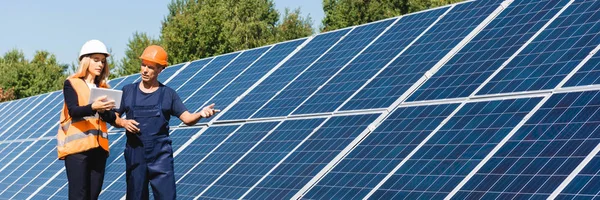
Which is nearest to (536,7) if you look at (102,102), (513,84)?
(513,84)

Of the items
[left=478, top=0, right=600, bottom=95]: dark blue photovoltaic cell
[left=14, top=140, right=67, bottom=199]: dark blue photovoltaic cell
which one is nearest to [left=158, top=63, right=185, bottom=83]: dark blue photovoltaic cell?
[left=14, top=140, right=67, bottom=199]: dark blue photovoltaic cell

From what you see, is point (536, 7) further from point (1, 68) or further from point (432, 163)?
point (1, 68)

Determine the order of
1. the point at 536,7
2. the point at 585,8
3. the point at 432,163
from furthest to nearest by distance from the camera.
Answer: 1. the point at 536,7
2. the point at 585,8
3. the point at 432,163

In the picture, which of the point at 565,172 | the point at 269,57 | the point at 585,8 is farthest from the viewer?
the point at 269,57

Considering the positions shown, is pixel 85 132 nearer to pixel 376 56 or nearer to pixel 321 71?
pixel 376 56

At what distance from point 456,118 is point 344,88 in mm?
3521

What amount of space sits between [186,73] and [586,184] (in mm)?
14297

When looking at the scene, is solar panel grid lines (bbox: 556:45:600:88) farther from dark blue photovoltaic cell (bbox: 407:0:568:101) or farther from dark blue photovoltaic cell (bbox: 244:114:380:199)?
dark blue photovoltaic cell (bbox: 244:114:380:199)

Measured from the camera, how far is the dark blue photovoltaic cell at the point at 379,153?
13.4 m

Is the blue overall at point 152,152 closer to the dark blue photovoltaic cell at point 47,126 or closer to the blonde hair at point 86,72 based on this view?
the blonde hair at point 86,72

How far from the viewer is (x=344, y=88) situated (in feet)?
55.6

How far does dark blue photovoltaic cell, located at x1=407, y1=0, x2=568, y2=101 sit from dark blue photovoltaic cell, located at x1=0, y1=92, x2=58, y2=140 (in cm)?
1252

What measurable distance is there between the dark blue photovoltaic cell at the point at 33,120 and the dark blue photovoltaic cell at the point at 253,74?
21.8 feet

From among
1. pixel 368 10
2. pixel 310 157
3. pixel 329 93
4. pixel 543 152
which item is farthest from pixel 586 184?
pixel 368 10
